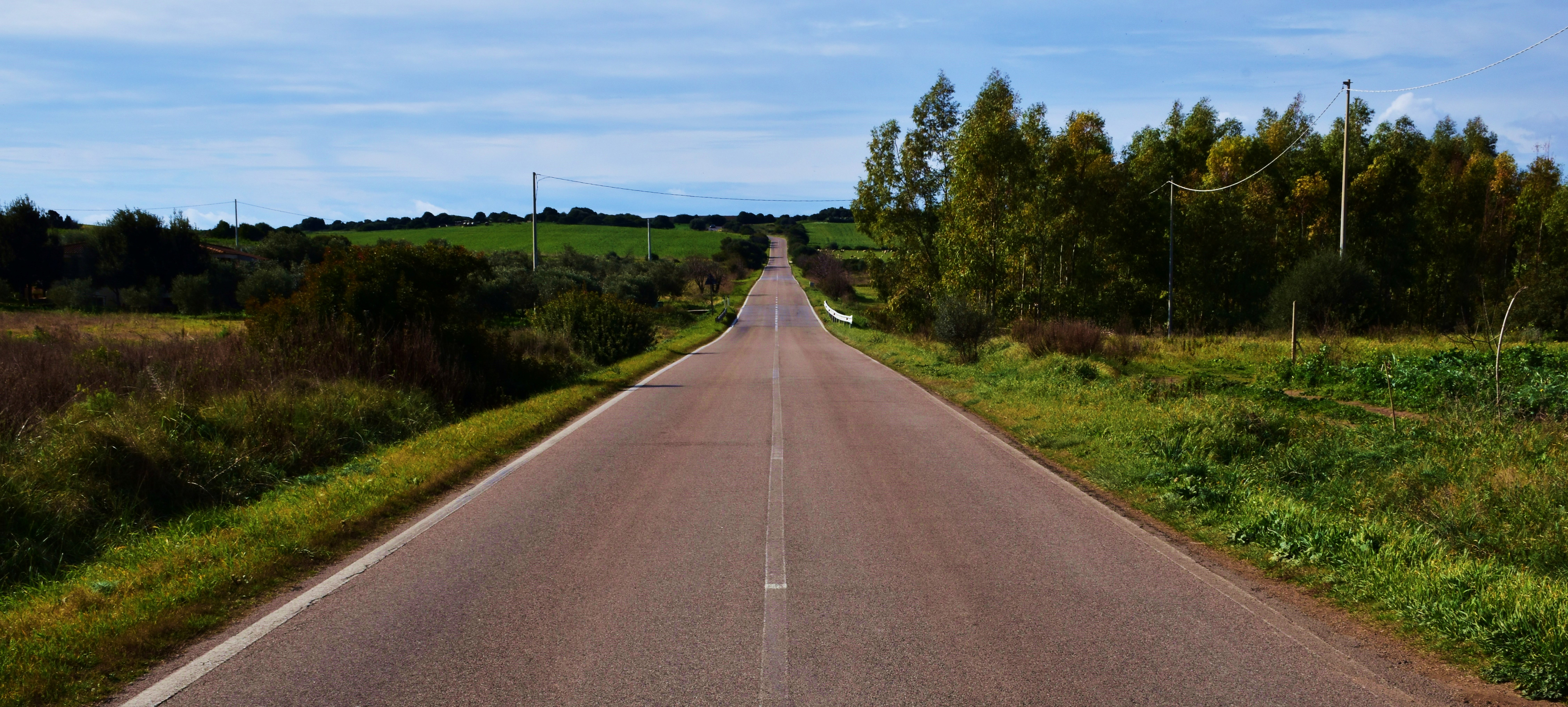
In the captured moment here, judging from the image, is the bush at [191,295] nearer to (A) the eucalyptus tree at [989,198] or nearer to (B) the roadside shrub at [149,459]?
(A) the eucalyptus tree at [989,198]

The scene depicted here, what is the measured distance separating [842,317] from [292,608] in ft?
183

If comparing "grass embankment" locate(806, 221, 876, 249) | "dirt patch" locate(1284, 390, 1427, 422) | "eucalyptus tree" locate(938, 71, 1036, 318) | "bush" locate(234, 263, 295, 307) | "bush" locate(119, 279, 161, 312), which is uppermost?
"grass embankment" locate(806, 221, 876, 249)

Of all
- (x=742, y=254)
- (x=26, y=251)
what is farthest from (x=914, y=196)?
(x=742, y=254)

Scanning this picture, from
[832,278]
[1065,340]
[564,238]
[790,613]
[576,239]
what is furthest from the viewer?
[576,239]

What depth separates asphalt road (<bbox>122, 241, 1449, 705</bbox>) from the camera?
426cm

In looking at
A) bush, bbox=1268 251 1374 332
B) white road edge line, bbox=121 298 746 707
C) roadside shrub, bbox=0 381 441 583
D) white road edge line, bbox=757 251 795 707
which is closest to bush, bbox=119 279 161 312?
roadside shrub, bbox=0 381 441 583

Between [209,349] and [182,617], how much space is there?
12636 millimetres

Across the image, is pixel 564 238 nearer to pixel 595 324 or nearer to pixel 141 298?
pixel 141 298

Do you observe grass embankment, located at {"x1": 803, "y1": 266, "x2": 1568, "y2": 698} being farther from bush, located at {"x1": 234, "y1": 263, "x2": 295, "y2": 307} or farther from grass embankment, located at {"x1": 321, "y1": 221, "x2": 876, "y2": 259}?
grass embankment, located at {"x1": 321, "y1": 221, "x2": 876, "y2": 259}

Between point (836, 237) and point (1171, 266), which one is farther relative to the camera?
point (836, 237)

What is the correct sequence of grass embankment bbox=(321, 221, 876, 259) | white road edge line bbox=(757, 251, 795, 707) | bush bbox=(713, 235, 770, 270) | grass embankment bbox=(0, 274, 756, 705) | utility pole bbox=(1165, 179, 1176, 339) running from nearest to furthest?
1. white road edge line bbox=(757, 251, 795, 707)
2. grass embankment bbox=(0, 274, 756, 705)
3. utility pole bbox=(1165, 179, 1176, 339)
4. grass embankment bbox=(321, 221, 876, 259)
5. bush bbox=(713, 235, 770, 270)

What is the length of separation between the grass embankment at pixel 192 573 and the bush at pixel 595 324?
60.2 ft

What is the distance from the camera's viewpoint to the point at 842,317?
60.5 metres

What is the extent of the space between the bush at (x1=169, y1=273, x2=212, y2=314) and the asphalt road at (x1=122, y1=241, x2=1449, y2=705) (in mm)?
60465
